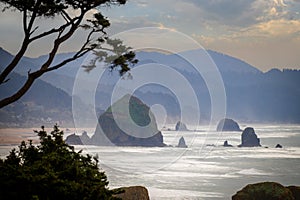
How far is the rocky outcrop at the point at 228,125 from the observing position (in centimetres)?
6238

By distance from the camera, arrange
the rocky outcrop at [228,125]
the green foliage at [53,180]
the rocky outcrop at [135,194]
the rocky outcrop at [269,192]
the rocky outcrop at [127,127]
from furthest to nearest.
A: the rocky outcrop at [228,125] < the rocky outcrop at [127,127] < the rocky outcrop at [269,192] < the rocky outcrop at [135,194] < the green foliage at [53,180]

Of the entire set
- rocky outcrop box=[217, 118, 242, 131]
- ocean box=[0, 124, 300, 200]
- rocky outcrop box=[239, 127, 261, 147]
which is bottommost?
ocean box=[0, 124, 300, 200]

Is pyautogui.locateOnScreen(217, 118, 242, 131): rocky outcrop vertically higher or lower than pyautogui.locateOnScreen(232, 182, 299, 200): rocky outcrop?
higher

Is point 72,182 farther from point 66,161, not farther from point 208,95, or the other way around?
point 208,95

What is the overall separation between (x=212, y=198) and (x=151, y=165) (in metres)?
15.6

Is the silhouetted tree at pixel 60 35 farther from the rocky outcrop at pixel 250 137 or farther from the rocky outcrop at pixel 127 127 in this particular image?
the rocky outcrop at pixel 250 137

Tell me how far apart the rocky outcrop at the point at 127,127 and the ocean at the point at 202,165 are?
3.88 feet

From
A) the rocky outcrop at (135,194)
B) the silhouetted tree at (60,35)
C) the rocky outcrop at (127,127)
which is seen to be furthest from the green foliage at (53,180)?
the rocky outcrop at (127,127)

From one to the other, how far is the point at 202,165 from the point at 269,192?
35.2 m

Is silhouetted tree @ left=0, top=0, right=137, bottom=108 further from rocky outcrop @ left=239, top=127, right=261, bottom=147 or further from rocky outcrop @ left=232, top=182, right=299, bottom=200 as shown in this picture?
rocky outcrop @ left=239, top=127, right=261, bottom=147

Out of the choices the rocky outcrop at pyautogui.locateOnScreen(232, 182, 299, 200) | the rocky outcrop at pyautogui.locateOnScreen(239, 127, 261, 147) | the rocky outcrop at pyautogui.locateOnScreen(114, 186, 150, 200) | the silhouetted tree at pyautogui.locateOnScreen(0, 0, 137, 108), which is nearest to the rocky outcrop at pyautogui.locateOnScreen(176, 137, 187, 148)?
the rocky outcrop at pyautogui.locateOnScreen(239, 127, 261, 147)

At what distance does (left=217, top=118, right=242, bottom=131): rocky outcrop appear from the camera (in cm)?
6238

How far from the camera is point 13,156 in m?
6.37

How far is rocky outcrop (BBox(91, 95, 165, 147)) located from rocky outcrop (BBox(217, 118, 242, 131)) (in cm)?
1153
